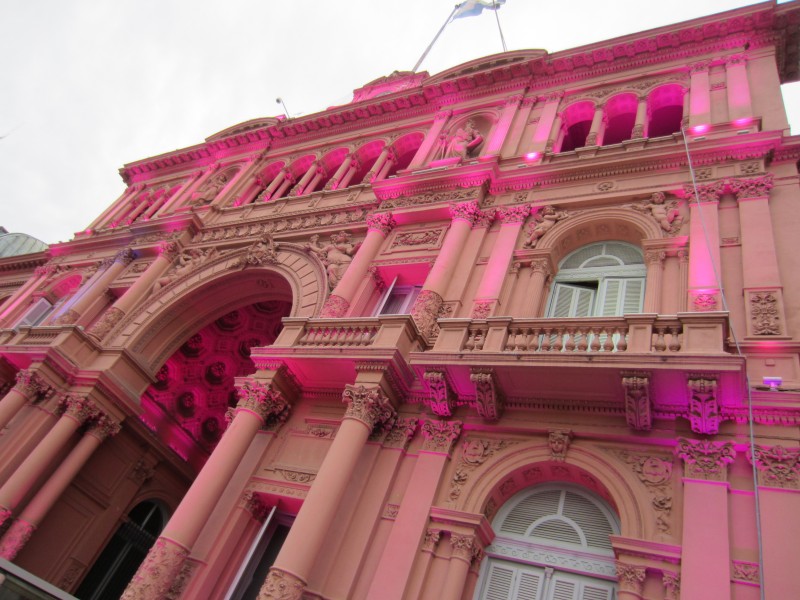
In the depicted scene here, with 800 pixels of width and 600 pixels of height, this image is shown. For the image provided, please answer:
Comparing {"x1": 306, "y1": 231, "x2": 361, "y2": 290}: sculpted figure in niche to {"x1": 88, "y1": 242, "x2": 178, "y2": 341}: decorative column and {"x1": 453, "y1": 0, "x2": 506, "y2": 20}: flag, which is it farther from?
{"x1": 453, "y1": 0, "x2": 506, "y2": 20}: flag

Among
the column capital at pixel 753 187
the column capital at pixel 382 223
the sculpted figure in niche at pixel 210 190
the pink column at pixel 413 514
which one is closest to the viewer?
the pink column at pixel 413 514

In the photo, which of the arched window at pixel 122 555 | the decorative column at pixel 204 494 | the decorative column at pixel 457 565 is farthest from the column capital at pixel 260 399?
the arched window at pixel 122 555

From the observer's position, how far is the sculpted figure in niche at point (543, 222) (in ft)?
45.2

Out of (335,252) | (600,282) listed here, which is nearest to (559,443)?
(600,282)

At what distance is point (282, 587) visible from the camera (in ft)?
29.0

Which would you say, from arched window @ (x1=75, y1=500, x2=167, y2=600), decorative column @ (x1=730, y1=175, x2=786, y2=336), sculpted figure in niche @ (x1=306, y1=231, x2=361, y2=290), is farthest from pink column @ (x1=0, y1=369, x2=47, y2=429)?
decorative column @ (x1=730, y1=175, x2=786, y2=336)

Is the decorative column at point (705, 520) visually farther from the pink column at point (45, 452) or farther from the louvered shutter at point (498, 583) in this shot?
the pink column at point (45, 452)

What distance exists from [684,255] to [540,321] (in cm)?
362

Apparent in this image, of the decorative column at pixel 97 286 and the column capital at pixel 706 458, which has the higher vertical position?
the decorative column at pixel 97 286

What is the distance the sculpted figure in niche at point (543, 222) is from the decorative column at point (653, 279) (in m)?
2.43

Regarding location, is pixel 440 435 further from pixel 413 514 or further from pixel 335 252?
pixel 335 252

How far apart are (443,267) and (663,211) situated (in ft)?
16.2

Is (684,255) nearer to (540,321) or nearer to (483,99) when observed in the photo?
(540,321)

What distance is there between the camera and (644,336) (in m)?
9.47
